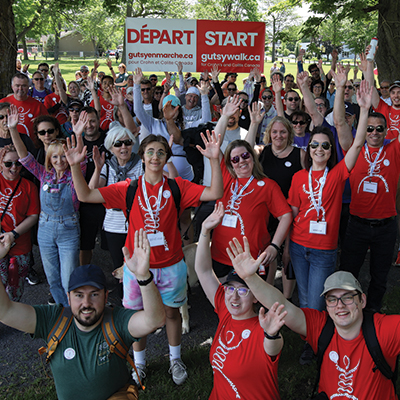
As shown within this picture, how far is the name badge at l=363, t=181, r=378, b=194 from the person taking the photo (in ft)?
13.4

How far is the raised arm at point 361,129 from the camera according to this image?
3496 mm

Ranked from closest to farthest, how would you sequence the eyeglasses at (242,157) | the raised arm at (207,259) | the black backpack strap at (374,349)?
1. the black backpack strap at (374,349)
2. the raised arm at (207,259)
3. the eyeglasses at (242,157)

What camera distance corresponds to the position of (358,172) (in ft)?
13.7

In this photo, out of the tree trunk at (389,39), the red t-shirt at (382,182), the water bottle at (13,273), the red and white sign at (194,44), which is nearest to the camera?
the red t-shirt at (382,182)

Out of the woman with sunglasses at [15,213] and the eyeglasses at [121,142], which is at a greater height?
the eyeglasses at [121,142]

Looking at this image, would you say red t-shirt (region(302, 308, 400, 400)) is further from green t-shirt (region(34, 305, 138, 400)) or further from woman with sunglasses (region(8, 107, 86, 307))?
woman with sunglasses (region(8, 107, 86, 307))

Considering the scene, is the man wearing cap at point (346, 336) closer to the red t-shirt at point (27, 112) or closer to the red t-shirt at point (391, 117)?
the red t-shirt at point (391, 117)

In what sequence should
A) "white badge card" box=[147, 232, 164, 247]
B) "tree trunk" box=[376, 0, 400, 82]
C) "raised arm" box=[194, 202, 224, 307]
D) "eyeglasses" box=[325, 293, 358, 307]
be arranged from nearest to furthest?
"eyeglasses" box=[325, 293, 358, 307] < "raised arm" box=[194, 202, 224, 307] < "white badge card" box=[147, 232, 164, 247] < "tree trunk" box=[376, 0, 400, 82]

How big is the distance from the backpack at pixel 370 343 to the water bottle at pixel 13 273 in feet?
10.4

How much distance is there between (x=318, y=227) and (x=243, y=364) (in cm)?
150

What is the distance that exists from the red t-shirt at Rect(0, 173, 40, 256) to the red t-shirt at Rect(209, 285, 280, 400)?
265cm

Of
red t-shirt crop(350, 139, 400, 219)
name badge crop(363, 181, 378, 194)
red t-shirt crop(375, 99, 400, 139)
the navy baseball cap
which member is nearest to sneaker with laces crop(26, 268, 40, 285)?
the navy baseball cap

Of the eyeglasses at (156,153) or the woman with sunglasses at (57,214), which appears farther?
the woman with sunglasses at (57,214)

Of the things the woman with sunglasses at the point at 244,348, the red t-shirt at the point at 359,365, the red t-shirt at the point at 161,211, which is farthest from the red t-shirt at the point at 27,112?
the red t-shirt at the point at 359,365
